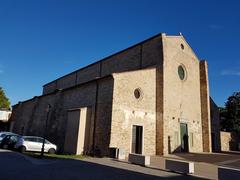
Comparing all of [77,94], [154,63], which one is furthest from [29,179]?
[154,63]

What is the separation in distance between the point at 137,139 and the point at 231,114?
31687mm

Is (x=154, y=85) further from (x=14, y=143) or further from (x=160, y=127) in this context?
(x=14, y=143)

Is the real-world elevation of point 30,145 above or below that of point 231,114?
below

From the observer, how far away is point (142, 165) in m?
12.9

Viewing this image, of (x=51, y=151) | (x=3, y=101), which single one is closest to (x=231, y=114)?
(x=51, y=151)

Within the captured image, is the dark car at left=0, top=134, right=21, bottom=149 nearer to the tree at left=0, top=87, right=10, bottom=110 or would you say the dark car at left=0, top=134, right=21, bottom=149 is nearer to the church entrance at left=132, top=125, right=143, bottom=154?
the church entrance at left=132, top=125, right=143, bottom=154

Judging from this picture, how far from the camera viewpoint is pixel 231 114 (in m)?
42.8

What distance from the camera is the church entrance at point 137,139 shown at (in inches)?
703

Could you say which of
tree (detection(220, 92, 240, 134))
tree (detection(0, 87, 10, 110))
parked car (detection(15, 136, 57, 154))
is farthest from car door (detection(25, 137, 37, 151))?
tree (detection(220, 92, 240, 134))

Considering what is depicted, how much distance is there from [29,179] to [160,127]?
13.4 m

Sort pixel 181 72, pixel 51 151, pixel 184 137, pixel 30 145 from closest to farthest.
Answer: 1. pixel 30 145
2. pixel 51 151
3. pixel 184 137
4. pixel 181 72

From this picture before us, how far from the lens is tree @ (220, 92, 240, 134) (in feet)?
137

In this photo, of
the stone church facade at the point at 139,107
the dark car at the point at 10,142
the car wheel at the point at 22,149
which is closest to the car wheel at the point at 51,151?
the stone church facade at the point at 139,107

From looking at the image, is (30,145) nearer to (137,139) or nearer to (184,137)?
(137,139)
